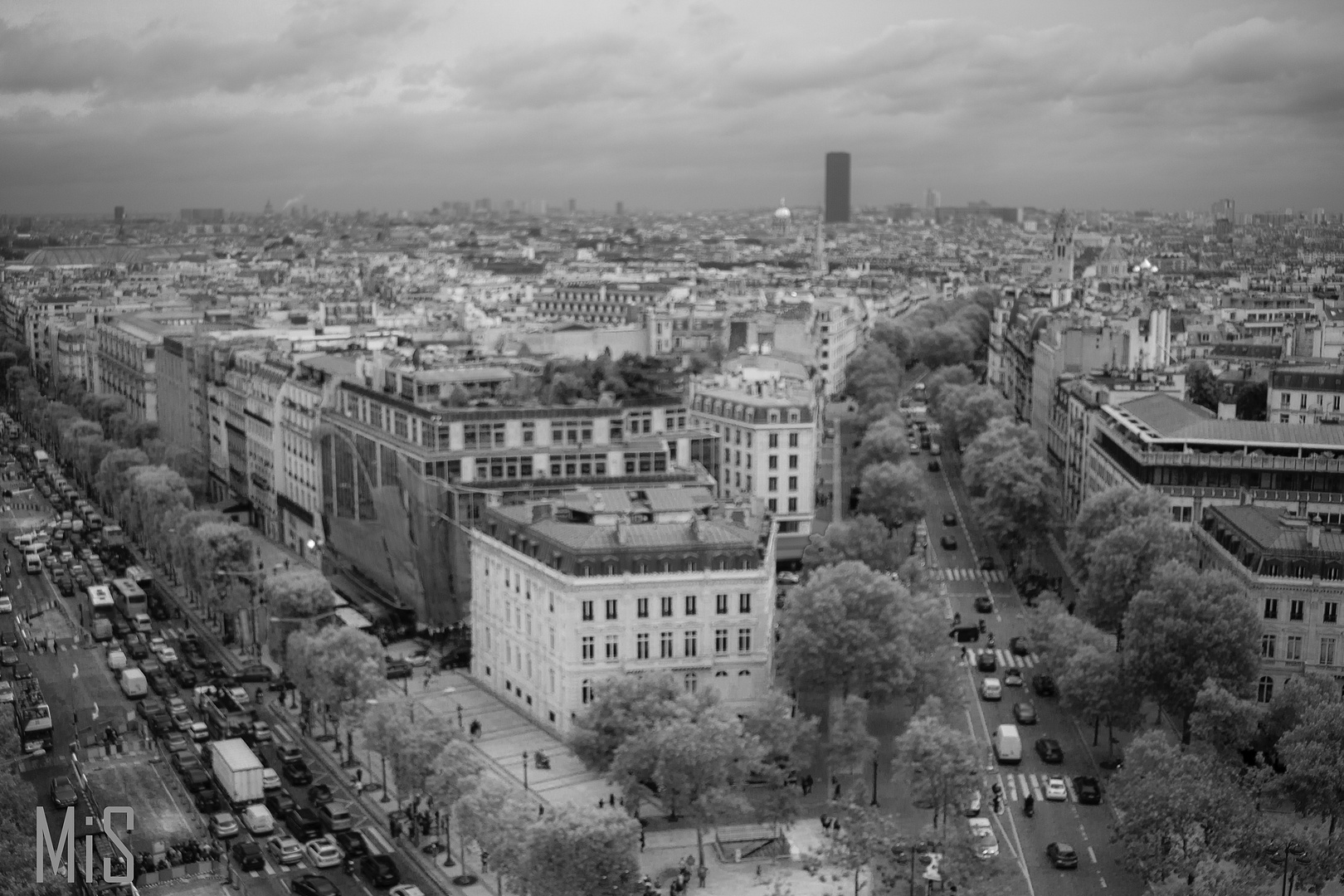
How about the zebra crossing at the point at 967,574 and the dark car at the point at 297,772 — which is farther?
the zebra crossing at the point at 967,574

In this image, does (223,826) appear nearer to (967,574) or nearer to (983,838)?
(983,838)

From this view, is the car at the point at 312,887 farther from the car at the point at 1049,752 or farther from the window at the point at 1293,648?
the window at the point at 1293,648

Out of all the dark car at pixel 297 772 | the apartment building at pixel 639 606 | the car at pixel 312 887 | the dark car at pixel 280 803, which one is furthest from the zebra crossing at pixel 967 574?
the car at pixel 312 887

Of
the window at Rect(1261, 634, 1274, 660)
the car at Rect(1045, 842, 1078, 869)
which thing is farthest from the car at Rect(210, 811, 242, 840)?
the window at Rect(1261, 634, 1274, 660)

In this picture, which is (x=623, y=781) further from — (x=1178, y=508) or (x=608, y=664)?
(x=1178, y=508)

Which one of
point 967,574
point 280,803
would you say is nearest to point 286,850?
point 280,803
